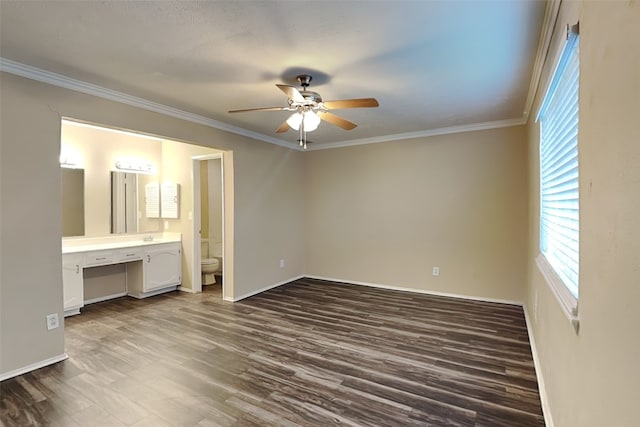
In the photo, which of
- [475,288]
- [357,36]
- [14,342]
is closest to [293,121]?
[357,36]

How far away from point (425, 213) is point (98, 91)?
4.21 metres

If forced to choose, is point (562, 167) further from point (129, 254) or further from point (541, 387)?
point (129, 254)

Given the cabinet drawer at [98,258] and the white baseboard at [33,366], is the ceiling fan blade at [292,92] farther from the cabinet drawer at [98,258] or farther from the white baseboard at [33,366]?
the cabinet drawer at [98,258]

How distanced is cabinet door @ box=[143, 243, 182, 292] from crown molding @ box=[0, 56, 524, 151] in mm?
2074

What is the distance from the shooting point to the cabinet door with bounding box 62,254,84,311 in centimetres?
374

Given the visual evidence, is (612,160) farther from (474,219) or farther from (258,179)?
(258,179)

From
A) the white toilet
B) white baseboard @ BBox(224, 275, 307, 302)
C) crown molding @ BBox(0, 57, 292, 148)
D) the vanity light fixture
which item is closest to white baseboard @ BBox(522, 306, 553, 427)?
white baseboard @ BBox(224, 275, 307, 302)

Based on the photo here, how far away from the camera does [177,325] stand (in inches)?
139

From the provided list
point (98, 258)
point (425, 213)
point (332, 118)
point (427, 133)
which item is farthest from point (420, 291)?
point (98, 258)

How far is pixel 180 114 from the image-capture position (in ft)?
11.9

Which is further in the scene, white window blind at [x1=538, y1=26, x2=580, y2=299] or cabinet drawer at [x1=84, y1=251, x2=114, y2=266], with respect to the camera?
cabinet drawer at [x1=84, y1=251, x2=114, y2=266]

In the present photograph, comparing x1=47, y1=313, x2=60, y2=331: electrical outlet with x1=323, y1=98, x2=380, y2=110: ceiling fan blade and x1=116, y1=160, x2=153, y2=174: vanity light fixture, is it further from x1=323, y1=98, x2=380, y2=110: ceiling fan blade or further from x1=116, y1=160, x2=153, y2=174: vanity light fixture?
x1=323, y1=98, x2=380, y2=110: ceiling fan blade

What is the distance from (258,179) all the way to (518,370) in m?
3.88

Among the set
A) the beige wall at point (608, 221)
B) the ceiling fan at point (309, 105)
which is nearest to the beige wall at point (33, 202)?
the ceiling fan at point (309, 105)
